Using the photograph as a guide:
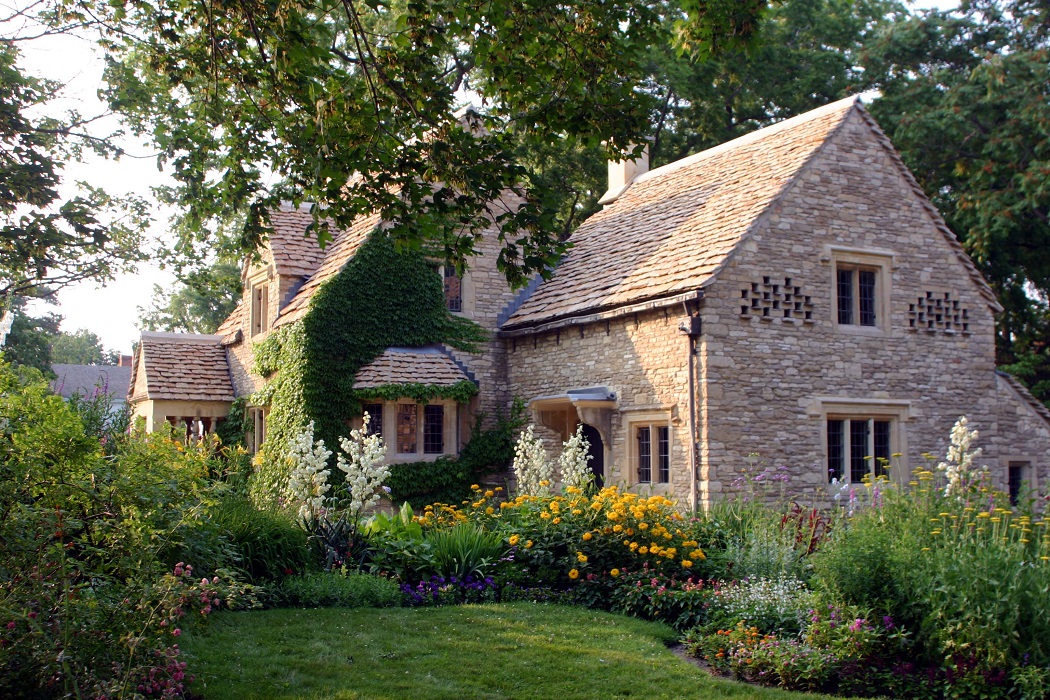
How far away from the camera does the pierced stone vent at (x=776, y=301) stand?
16.1m

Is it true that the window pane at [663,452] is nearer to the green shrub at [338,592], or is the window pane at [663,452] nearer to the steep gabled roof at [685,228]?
the steep gabled roof at [685,228]

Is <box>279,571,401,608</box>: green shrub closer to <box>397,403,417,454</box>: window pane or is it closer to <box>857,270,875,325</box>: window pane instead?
<box>397,403,417,454</box>: window pane

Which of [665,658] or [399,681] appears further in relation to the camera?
[665,658]

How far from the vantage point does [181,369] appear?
23547 mm

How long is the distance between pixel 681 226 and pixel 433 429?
20.3 feet

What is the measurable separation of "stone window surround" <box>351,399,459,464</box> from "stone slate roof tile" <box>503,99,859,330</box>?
2315 millimetres

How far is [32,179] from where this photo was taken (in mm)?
20484

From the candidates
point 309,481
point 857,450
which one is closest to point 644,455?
point 857,450

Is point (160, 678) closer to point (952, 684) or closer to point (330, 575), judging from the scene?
point (330, 575)

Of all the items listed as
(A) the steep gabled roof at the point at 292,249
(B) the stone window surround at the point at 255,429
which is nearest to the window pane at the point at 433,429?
(B) the stone window surround at the point at 255,429

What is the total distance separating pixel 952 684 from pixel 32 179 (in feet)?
63.7

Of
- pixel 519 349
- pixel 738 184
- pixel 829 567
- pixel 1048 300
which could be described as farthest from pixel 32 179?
pixel 1048 300

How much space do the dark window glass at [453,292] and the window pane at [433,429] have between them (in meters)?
2.38

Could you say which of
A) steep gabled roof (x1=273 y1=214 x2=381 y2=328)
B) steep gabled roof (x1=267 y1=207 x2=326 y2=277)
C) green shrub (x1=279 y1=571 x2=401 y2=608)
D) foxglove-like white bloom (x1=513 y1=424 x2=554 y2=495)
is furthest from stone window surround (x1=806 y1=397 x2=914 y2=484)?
steep gabled roof (x1=267 y1=207 x2=326 y2=277)
